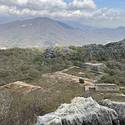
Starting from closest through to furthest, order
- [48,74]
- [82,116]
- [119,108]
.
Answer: [82,116] < [119,108] < [48,74]

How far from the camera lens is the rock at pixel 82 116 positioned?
16812 millimetres

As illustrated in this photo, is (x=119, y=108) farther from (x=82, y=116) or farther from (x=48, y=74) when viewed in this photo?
(x=48, y=74)

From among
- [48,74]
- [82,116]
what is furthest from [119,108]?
[48,74]

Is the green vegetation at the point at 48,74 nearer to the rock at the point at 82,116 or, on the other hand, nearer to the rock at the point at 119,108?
the rock at the point at 119,108

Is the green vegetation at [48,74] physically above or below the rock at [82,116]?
below

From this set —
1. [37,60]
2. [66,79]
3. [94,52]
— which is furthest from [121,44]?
[66,79]

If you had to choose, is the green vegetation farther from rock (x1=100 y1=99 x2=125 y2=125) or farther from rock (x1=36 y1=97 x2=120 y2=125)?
rock (x1=36 y1=97 x2=120 y2=125)

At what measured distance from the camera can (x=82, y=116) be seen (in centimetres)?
1727

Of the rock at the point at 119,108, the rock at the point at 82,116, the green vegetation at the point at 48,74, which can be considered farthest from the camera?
the green vegetation at the point at 48,74

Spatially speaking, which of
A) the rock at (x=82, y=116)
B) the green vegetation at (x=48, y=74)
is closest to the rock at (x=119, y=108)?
the rock at (x=82, y=116)

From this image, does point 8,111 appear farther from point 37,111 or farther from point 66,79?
point 66,79

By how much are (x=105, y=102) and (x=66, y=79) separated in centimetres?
4105

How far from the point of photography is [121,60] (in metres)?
92.1

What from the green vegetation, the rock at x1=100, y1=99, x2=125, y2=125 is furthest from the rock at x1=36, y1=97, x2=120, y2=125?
the green vegetation
